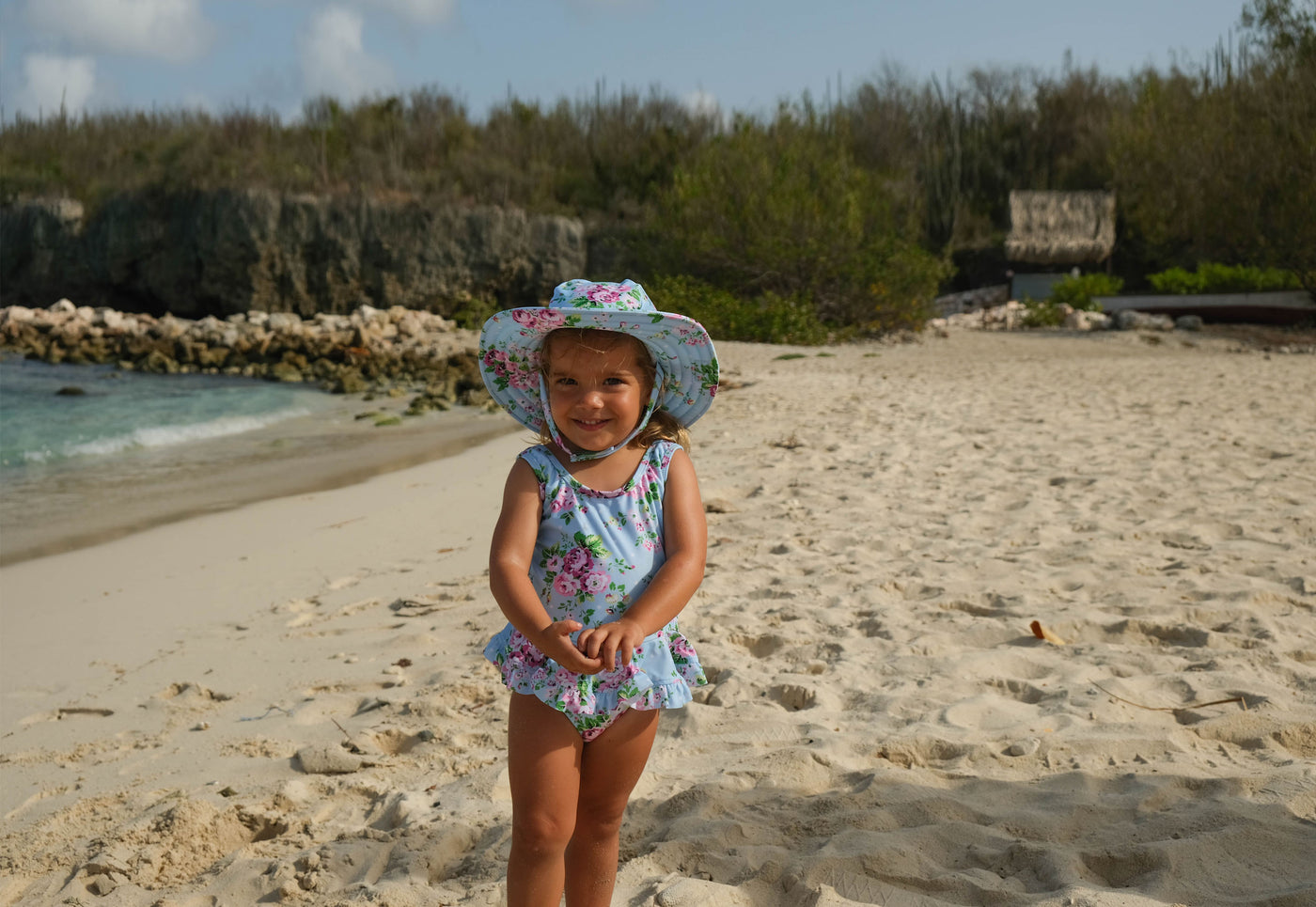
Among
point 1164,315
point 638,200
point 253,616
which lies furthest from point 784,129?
point 253,616

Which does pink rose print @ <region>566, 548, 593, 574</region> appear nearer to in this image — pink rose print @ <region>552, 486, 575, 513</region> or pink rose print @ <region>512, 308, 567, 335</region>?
pink rose print @ <region>552, 486, 575, 513</region>

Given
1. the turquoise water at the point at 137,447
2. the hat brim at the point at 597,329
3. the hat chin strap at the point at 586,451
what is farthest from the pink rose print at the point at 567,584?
the turquoise water at the point at 137,447

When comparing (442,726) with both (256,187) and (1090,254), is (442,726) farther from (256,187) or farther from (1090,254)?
(1090,254)

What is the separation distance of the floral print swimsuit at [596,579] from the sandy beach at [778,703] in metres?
0.57

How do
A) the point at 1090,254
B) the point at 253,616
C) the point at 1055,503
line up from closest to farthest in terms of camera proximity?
the point at 253,616
the point at 1055,503
the point at 1090,254

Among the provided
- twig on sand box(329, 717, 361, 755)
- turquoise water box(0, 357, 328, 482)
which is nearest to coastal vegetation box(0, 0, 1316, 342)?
turquoise water box(0, 357, 328, 482)

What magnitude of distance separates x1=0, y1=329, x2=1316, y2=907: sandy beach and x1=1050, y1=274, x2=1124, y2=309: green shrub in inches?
562

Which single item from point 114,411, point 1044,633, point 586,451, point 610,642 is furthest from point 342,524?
point 114,411

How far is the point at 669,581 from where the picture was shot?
81.0 inches

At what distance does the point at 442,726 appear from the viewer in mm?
3336

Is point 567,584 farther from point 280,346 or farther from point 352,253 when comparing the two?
point 352,253

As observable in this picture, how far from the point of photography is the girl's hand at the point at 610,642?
1921mm

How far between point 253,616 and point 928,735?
2.93m

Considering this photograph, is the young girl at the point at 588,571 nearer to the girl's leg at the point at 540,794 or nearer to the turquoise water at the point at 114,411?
the girl's leg at the point at 540,794
